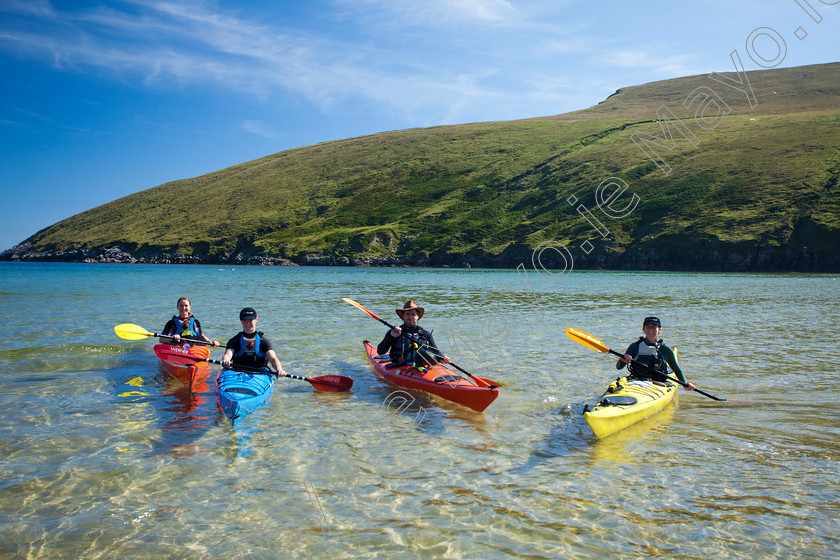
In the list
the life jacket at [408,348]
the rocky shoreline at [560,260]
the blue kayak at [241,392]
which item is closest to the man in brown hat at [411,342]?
the life jacket at [408,348]

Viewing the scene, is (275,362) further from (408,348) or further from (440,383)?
(440,383)

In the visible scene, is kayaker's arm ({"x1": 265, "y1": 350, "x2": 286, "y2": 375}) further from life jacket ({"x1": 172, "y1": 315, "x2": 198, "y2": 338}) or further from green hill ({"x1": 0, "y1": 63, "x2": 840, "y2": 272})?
green hill ({"x1": 0, "y1": 63, "x2": 840, "y2": 272})

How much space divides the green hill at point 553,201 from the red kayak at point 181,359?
187 feet

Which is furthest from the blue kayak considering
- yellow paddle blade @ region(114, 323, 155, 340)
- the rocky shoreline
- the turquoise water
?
the rocky shoreline

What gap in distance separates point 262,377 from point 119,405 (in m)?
2.91

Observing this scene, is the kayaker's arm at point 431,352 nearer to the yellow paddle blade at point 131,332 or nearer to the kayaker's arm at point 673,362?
the kayaker's arm at point 673,362

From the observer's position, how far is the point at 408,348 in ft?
40.2

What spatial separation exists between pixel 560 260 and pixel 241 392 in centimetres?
10218

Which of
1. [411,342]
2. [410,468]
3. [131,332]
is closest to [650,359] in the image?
[411,342]

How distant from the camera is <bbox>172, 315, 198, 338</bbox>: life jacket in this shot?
1315cm

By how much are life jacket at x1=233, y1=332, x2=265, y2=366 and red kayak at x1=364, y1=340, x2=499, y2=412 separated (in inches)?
127

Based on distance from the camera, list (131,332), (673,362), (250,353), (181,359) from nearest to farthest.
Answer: (673,362), (250,353), (181,359), (131,332)

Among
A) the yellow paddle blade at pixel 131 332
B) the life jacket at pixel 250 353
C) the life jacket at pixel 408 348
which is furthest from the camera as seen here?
the yellow paddle blade at pixel 131 332

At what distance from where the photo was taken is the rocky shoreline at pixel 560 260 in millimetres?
83062
